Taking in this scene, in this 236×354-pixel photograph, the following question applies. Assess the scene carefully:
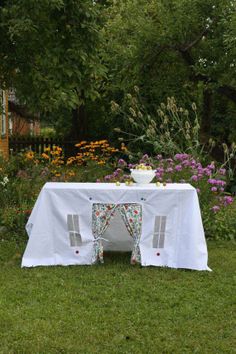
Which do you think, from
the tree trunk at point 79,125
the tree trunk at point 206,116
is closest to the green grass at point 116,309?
the tree trunk at point 206,116

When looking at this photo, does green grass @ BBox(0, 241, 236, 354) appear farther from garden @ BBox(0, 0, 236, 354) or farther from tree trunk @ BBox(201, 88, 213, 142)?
tree trunk @ BBox(201, 88, 213, 142)

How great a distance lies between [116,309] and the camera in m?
4.50

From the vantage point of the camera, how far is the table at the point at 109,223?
5699 mm

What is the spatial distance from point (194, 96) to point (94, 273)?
8.89 meters

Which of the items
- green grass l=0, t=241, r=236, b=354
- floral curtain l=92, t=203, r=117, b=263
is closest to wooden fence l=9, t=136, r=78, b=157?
green grass l=0, t=241, r=236, b=354

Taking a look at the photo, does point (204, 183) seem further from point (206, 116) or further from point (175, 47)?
point (206, 116)

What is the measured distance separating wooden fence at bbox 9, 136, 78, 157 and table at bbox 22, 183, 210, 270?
458 inches

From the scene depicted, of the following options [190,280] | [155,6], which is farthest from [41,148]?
[190,280]

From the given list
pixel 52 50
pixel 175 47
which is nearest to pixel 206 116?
pixel 175 47

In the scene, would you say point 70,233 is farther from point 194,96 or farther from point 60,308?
point 194,96

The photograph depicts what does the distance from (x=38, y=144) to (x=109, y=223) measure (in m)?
12.2

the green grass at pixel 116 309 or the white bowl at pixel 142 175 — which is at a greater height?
the white bowl at pixel 142 175

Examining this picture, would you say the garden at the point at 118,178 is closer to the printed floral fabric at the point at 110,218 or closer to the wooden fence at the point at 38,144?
the printed floral fabric at the point at 110,218

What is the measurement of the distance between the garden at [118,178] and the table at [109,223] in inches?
5.6
